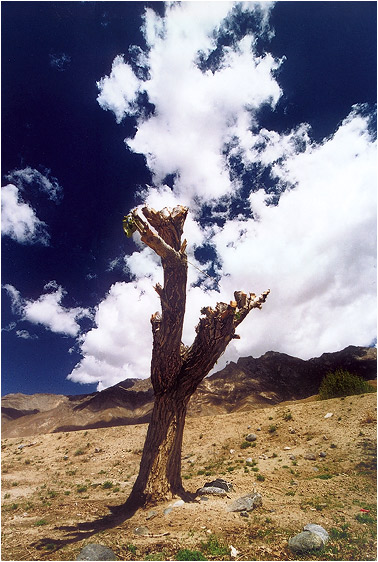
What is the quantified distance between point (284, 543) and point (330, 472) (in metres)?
6.36

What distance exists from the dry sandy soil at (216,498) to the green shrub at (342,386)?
3461 millimetres

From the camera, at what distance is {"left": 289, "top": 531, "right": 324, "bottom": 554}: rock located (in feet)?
18.4

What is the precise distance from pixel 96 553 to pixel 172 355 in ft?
15.1

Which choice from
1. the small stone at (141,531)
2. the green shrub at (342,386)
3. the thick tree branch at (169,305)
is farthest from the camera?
the green shrub at (342,386)

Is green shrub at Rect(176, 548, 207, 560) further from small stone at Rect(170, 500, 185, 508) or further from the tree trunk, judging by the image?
the tree trunk

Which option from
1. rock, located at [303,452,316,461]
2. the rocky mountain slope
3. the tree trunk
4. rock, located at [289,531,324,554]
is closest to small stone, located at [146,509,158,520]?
the tree trunk

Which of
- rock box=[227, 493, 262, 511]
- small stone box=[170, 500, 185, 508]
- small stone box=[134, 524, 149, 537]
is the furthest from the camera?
small stone box=[170, 500, 185, 508]

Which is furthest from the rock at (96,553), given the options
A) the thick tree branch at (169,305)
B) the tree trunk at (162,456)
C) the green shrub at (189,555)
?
the thick tree branch at (169,305)

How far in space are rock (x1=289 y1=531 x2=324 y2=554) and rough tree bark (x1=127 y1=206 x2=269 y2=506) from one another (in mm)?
3909

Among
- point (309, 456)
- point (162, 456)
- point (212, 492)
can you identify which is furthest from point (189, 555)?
point (309, 456)

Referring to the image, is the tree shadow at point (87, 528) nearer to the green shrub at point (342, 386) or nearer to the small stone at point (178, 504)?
the small stone at point (178, 504)

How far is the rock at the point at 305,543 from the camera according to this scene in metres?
5.61

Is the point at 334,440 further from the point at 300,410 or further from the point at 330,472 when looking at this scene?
the point at 300,410

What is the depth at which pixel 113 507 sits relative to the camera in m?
9.48
